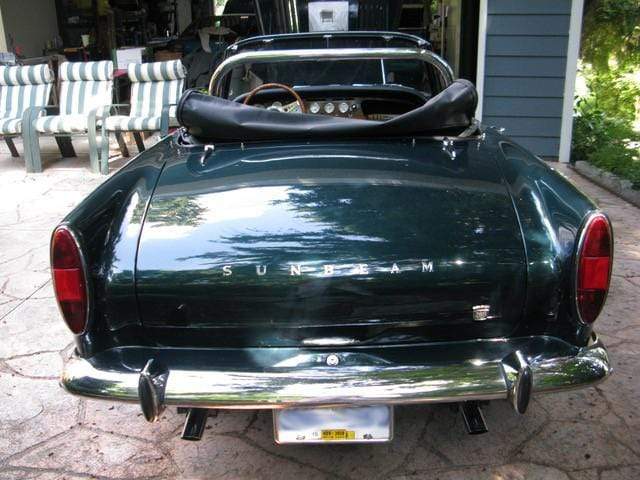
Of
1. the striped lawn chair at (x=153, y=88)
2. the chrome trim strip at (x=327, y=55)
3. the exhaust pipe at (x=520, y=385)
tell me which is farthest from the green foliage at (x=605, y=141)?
the striped lawn chair at (x=153, y=88)

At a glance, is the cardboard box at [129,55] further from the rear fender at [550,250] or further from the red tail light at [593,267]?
the red tail light at [593,267]

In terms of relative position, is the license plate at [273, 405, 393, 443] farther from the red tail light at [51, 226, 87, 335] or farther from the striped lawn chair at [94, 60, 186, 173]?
the striped lawn chair at [94, 60, 186, 173]

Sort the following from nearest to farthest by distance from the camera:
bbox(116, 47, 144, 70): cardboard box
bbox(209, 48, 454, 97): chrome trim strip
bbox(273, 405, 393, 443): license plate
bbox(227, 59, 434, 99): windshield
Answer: bbox(273, 405, 393, 443): license plate
bbox(209, 48, 454, 97): chrome trim strip
bbox(227, 59, 434, 99): windshield
bbox(116, 47, 144, 70): cardboard box

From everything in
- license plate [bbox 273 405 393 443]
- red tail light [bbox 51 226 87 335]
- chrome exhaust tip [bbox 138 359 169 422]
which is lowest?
license plate [bbox 273 405 393 443]

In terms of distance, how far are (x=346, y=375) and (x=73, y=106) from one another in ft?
22.7

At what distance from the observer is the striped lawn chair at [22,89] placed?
7.68 meters

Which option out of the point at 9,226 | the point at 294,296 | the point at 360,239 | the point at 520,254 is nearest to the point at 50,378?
the point at 294,296

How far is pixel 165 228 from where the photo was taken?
204cm

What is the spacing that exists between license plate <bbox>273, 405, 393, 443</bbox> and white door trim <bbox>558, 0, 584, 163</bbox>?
5.92m

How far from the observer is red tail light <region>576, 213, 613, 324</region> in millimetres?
1988

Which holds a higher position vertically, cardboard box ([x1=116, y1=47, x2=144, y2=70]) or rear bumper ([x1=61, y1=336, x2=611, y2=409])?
cardboard box ([x1=116, y1=47, x2=144, y2=70])

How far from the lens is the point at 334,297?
6.29 feet

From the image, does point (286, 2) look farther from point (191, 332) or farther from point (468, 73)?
point (191, 332)

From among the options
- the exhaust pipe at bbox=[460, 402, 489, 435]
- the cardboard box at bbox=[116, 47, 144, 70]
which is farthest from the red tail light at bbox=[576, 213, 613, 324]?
the cardboard box at bbox=[116, 47, 144, 70]
